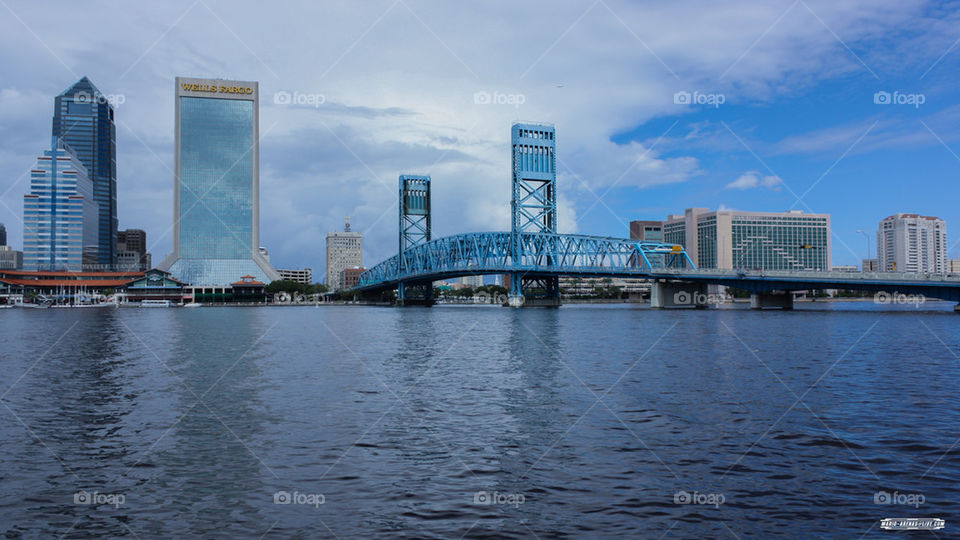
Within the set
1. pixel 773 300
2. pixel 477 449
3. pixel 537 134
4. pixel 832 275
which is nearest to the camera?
pixel 477 449

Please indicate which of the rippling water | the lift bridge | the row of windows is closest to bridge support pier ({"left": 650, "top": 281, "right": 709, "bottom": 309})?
the lift bridge

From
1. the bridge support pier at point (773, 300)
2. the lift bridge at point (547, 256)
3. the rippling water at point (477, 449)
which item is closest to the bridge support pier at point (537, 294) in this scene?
the lift bridge at point (547, 256)

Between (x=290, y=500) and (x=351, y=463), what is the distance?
2607 mm

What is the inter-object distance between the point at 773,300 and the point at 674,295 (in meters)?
17.8

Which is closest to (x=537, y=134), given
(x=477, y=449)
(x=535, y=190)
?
(x=535, y=190)

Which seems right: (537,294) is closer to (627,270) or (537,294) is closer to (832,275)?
(627,270)

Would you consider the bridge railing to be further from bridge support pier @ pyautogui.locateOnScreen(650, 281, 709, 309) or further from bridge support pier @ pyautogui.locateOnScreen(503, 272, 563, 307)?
bridge support pier @ pyautogui.locateOnScreen(503, 272, 563, 307)

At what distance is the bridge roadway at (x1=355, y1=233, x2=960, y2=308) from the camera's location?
10306cm

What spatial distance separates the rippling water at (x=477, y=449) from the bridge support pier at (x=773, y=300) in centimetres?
10245

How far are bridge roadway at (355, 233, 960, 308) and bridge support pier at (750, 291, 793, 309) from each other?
0.87 feet

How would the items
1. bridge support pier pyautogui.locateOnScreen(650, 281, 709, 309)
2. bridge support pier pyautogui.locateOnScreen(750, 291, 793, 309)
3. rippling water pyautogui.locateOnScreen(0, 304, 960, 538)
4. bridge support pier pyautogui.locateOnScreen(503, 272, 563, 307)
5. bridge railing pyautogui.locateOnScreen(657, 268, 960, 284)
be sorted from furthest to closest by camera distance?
bridge support pier pyautogui.locateOnScreen(503, 272, 563, 307) → bridge support pier pyautogui.locateOnScreen(650, 281, 709, 309) → bridge support pier pyautogui.locateOnScreen(750, 291, 793, 309) → bridge railing pyautogui.locateOnScreen(657, 268, 960, 284) → rippling water pyautogui.locateOnScreen(0, 304, 960, 538)

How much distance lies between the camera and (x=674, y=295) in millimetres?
139750

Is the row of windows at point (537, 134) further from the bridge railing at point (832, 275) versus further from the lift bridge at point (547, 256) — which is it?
the bridge railing at point (832, 275)

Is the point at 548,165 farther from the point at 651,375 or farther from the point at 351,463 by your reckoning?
the point at 351,463
